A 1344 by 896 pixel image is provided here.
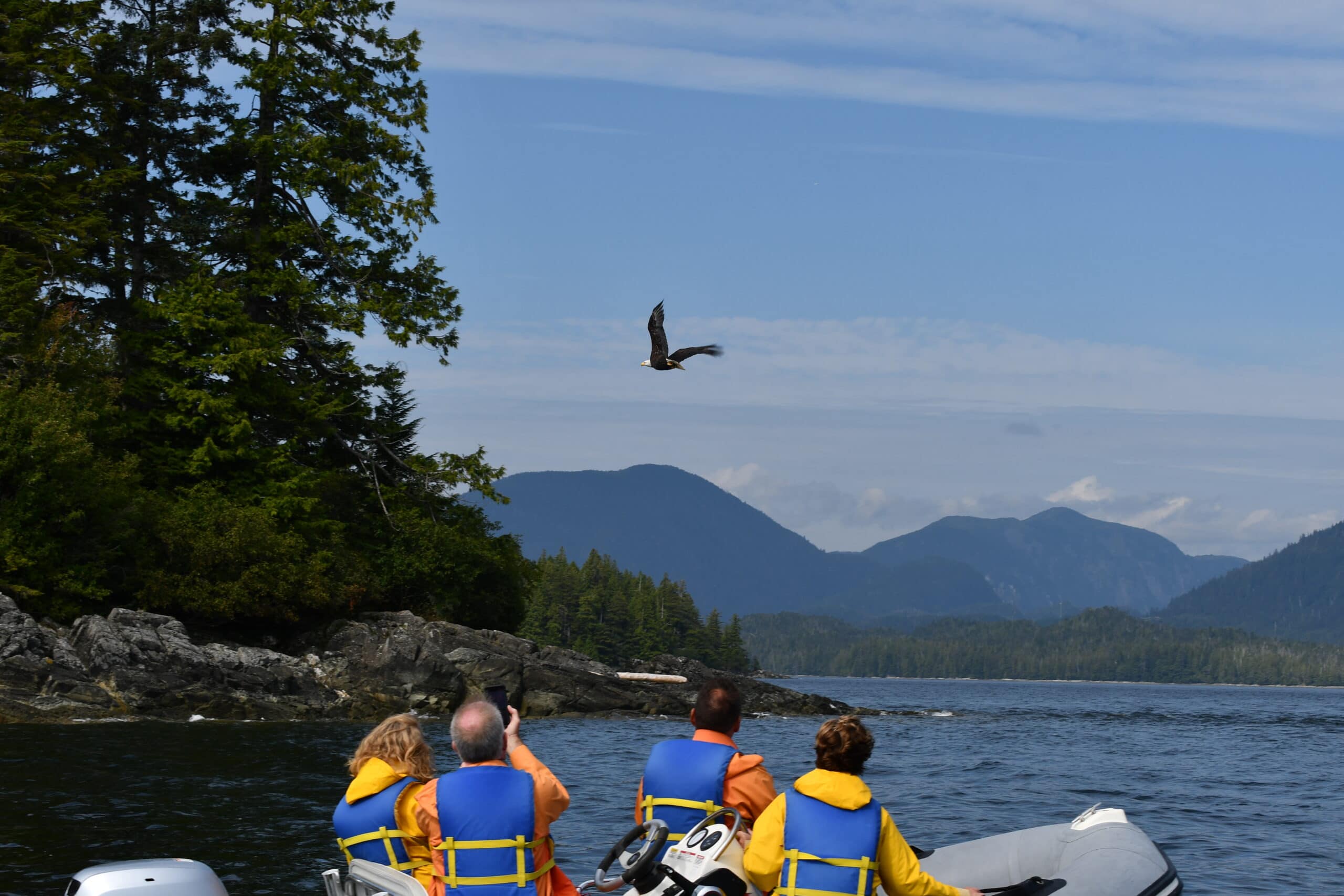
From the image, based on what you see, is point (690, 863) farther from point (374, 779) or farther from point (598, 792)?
point (598, 792)

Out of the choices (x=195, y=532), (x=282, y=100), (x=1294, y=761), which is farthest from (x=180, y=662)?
(x=1294, y=761)

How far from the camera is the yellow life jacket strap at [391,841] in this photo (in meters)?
7.07

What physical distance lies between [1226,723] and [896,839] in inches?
2870

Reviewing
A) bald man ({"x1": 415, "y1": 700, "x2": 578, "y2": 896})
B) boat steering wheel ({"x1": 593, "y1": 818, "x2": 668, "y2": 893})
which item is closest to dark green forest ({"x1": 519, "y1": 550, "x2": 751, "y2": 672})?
boat steering wheel ({"x1": 593, "y1": 818, "x2": 668, "y2": 893})

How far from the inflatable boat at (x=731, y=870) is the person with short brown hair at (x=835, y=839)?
1.29 feet

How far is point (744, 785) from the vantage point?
23.7ft

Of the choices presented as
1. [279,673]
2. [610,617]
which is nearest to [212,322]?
[279,673]

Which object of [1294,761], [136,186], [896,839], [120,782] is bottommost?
[1294,761]

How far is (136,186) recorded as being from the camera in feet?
134

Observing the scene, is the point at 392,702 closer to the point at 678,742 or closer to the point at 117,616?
the point at 117,616

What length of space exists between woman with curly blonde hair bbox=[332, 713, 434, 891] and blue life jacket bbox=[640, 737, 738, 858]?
53.3 inches

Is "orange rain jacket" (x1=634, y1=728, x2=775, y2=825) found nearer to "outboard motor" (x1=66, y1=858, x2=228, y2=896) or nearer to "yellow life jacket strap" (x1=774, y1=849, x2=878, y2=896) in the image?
"yellow life jacket strap" (x1=774, y1=849, x2=878, y2=896)

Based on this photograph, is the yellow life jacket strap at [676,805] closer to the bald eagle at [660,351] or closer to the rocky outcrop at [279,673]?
the bald eagle at [660,351]

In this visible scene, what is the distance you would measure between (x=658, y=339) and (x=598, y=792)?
1014 cm
